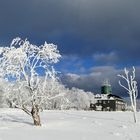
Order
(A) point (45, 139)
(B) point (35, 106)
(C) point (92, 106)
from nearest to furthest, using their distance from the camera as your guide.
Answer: (A) point (45, 139), (B) point (35, 106), (C) point (92, 106)

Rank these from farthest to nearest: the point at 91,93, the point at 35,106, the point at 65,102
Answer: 1. the point at 91,93
2. the point at 65,102
3. the point at 35,106

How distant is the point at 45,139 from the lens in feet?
86.5

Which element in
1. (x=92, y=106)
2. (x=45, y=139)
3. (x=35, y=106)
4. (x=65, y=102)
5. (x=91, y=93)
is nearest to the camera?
(x=45, y=139)

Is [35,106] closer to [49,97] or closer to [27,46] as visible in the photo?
[49,97]

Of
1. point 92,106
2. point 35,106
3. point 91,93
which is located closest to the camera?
point 35,106

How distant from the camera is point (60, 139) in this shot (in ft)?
86.9

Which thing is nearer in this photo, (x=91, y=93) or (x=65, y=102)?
(x=65, y=102)

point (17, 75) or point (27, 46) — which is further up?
point (27, 46)

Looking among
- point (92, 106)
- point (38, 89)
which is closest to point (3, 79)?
point (38, 89)

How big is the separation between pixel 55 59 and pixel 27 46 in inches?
136

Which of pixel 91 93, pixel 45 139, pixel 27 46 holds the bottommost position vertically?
pixel 45 139

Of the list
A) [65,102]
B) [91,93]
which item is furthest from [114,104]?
[65,102]

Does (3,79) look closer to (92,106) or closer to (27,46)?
(27,46)

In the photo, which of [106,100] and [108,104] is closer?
[106,100]
